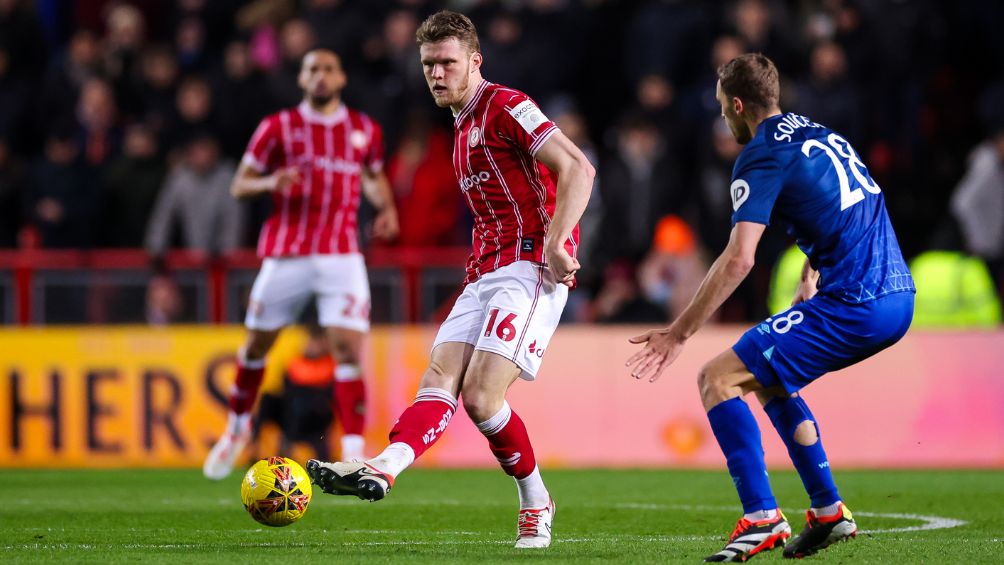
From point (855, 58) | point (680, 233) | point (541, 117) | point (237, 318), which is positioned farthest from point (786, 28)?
point (541, 117)

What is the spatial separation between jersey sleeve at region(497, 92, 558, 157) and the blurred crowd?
6.81m

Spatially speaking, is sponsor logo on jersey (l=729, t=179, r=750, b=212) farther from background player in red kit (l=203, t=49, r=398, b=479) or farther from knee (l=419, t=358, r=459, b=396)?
background player in red kit (l=203, t=49, r=398, b=479)

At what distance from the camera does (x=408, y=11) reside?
627 inches

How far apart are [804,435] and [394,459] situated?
1690 mm

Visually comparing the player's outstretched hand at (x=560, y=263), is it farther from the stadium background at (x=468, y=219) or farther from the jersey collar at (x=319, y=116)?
the stadium background at (x=468, y=219)

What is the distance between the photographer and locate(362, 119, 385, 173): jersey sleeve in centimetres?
1088

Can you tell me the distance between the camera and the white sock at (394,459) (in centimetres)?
618

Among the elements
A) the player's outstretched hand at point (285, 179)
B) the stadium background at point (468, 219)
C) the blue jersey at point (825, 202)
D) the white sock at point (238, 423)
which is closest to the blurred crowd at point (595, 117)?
the stadium background at point (468, 219)

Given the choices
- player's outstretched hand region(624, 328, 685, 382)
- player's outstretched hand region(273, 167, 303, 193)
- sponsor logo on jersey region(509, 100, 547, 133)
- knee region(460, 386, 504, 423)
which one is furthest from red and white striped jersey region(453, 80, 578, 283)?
player's outstretched hand region(273, 167, 303, 193)

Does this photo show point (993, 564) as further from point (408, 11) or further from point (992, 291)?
point (408, 11)

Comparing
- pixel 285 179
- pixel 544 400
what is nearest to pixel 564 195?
pixel 285 179

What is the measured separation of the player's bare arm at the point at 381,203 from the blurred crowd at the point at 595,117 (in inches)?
128

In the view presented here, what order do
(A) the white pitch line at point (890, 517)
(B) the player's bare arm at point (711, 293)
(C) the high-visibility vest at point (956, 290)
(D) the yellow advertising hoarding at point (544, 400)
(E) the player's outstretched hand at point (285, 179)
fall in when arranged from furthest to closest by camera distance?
(C) the high-visibility vest at point (956, 290), (D) the yellow advertising hoarding at point (544, 400), (E) the player's outstretched hand at point (285, 179), (A) the white pitch line at point (890, 517), (B) the player's bare arm at point (711, 293)

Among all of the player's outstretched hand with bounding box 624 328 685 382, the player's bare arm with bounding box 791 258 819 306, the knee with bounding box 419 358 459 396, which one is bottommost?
the knee with bounding box 419 358 459 396
